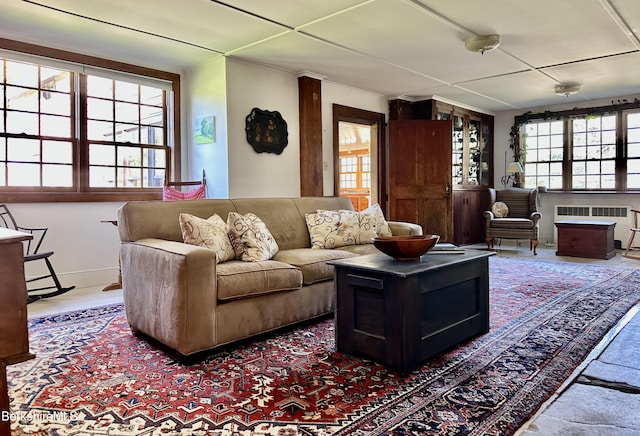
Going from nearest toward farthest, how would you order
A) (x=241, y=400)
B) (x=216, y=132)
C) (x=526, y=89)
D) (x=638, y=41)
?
(x=241, y=400)
(x=638, y=41)
(x=216, y=132)
(x=526, y=89)

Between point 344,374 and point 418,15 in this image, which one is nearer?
point 344,374

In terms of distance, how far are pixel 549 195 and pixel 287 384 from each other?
7139mm

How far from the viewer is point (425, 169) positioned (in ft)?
21.1

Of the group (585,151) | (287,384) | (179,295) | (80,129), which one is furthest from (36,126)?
(585,151)

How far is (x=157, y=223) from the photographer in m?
2.87

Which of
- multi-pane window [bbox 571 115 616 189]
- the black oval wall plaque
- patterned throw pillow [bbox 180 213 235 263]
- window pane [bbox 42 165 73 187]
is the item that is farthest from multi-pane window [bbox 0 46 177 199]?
multi-pane window [bbox 571 115 616 189]

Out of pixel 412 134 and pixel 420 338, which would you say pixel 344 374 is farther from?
pixel 412 134

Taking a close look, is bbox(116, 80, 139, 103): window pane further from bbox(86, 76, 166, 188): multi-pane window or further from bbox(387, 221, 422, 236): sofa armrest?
bbox(387, 221, 422, 236): sofa armrest

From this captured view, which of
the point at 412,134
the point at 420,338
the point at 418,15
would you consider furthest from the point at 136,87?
the point at 420,338

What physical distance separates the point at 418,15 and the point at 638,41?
246cm

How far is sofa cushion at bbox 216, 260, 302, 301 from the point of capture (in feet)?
7.94

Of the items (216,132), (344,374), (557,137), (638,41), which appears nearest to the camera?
(344,374)

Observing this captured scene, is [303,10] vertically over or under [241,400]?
over

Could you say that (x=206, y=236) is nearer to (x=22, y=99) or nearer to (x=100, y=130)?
(x=100, y=130)
